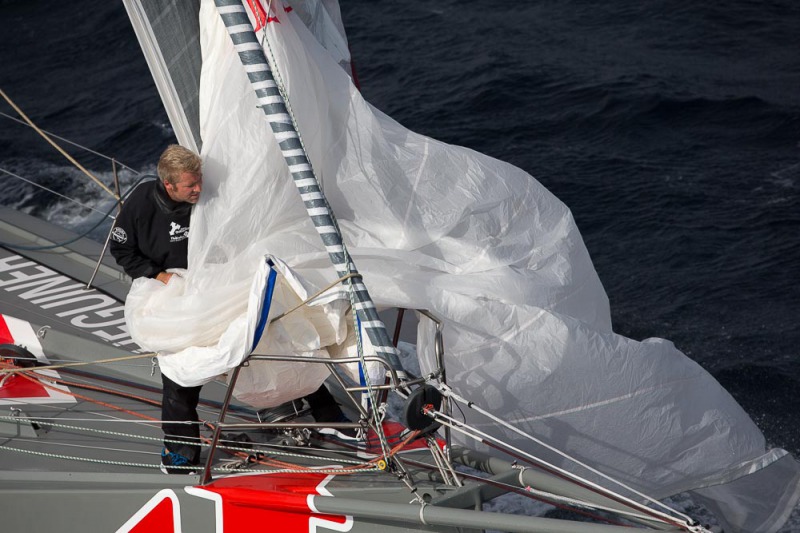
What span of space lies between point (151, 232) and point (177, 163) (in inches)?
17.6

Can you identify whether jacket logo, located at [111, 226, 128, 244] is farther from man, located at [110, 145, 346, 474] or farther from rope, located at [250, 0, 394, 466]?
rope, located at [250, 0, 394, 466]

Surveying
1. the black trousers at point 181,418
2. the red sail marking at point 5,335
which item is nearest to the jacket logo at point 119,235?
the black trousers at point 181,418

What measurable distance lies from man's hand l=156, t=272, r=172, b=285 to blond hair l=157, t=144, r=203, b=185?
0.43 metres

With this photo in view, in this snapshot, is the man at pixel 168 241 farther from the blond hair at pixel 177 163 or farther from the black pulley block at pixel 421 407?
the black pulley block at pixel 421 407

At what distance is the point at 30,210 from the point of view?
9.47 metres

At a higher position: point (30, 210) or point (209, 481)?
point (209, 481)

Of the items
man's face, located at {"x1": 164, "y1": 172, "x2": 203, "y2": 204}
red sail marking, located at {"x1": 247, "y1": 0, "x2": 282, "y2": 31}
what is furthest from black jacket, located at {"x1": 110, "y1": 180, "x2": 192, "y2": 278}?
red sail marking, located at {"x1": 247, "y1": 0, "x2": 282, "y2": 31}

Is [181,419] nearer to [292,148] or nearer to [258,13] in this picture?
[292,148]

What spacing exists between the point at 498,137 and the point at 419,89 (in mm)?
1329

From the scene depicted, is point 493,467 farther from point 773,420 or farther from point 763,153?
point 763,153

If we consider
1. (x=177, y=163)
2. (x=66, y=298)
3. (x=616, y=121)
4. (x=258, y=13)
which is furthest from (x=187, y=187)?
(x=616, y=121)

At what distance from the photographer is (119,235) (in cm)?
396

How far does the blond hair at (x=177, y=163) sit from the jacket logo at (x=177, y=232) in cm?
30

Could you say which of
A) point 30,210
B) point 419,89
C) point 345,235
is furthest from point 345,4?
point 345,235
